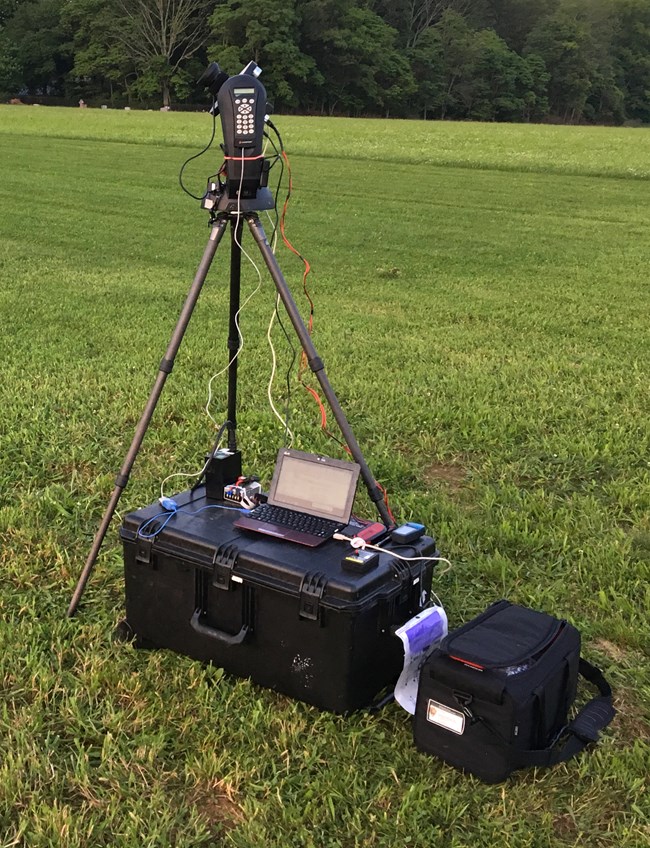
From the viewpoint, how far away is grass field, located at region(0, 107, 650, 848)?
2105 mm

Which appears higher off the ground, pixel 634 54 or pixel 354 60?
pixel 634 54

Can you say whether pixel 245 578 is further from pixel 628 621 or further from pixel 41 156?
pixel 41 156

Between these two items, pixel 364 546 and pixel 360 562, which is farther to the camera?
pixel 364 546

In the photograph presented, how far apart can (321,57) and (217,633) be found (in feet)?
235

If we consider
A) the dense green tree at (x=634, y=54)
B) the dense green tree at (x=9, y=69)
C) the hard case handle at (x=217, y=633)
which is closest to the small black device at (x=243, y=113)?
the hard case handle at (x=217, y=633)

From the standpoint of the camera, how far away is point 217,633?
251 centimetres

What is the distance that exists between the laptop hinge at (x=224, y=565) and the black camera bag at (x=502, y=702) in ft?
2.14

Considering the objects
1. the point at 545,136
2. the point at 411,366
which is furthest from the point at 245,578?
the point at 545,136

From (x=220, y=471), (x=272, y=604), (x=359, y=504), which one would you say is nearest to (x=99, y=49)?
(x=359, y=504)

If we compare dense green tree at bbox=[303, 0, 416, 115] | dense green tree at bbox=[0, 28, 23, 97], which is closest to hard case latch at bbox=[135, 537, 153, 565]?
dense green tree at bbox=[303, 0, 416, 115]

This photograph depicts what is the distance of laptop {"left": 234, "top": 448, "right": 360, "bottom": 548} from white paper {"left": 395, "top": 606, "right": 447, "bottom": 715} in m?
0.39

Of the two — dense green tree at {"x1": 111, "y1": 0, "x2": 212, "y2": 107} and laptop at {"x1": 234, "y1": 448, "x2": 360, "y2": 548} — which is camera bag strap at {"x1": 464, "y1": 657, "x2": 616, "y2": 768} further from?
dense green tree at {"x1": 111, "y1": 0, "x2": 212, "y2": 107}

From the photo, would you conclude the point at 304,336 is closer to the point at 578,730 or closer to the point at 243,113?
the point at 243,113

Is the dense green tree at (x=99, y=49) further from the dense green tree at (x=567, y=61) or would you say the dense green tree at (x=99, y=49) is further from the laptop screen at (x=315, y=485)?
the laptop screen at (x=315, y=485)
